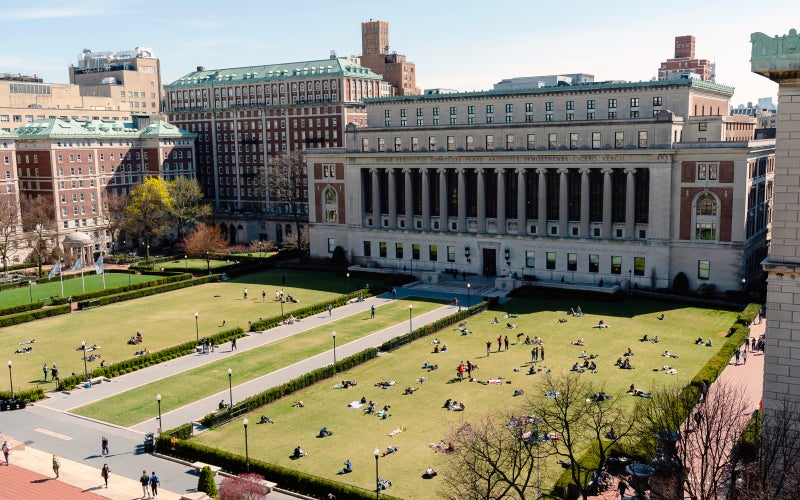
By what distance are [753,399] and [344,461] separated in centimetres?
2965

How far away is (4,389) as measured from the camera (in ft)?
204

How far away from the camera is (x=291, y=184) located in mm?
133625

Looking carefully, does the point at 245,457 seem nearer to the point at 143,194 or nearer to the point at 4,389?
the point at 4,389

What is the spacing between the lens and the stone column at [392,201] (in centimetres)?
11154

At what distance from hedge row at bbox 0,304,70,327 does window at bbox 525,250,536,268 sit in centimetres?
5867

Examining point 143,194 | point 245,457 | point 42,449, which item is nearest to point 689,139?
point 245,457

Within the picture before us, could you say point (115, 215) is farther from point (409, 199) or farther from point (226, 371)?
point (226, 371)

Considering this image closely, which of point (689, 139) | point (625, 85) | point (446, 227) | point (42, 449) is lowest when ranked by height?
point (42, 449)

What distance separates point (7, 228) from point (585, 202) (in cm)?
8480

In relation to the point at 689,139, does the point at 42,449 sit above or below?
below

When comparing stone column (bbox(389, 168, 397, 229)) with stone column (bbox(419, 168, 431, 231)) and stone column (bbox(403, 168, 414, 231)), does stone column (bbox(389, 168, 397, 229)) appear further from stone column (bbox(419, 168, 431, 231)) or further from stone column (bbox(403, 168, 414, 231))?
stone column (bbox(419, 168, 431, 231))

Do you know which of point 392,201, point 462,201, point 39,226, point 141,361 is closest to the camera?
Answer: point 141,361

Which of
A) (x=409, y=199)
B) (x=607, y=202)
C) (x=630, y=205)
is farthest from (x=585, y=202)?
(x=409, y=199)

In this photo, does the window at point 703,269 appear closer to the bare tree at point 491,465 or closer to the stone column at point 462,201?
the stone column at point 462,201
